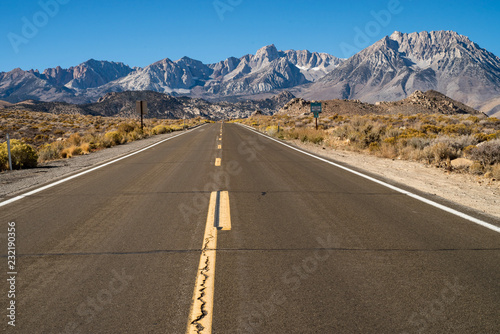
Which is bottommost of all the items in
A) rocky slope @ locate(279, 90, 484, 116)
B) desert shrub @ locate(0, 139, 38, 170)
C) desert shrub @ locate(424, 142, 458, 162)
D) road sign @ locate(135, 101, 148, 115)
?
desert shrub @ locate(0, 139, 38, 170)

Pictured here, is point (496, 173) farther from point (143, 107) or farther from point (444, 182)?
point (143, 107)

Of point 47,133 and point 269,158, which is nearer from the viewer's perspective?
point 269,158

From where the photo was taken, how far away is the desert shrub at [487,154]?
1048 centimetres

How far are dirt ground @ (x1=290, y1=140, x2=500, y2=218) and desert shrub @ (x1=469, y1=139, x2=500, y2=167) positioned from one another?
1.28 meters

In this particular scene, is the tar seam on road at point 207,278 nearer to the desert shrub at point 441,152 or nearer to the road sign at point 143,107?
the desert shrub at point 441,152

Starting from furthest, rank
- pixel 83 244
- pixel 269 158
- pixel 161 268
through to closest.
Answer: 1. pixel 269 158
2. pixel 83 244
3. pixel 161 268

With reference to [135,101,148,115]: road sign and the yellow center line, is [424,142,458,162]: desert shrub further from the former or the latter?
[135,101,148,115]: road sign

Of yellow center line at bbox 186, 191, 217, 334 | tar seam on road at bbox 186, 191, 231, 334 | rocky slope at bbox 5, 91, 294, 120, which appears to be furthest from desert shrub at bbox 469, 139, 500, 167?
rocky slope at bbox 5, 91, 294, 120

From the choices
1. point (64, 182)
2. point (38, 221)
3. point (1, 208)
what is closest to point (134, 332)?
point (38, 221)

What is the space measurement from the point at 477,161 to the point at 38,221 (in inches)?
455

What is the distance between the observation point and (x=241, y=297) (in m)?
3.12

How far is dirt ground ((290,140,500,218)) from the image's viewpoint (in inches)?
270

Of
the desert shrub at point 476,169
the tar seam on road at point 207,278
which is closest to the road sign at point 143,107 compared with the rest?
the desert shrub at point 476,169

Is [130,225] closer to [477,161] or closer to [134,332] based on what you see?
[134,332]
